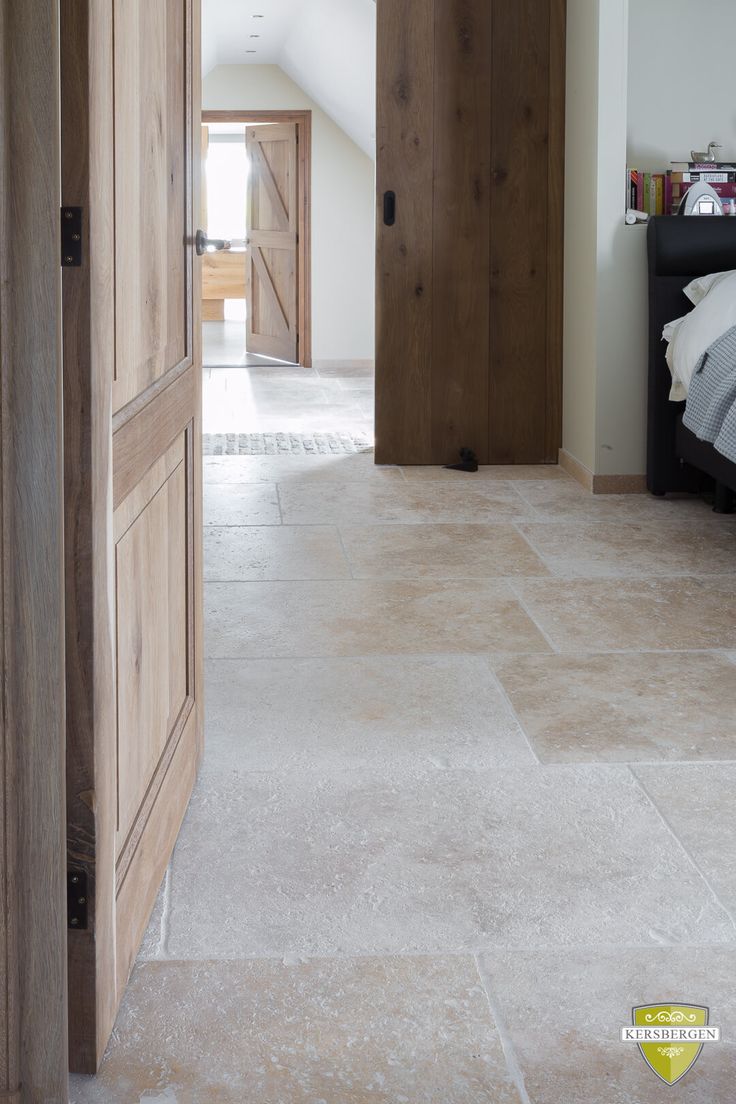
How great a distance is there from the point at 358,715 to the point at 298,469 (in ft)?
9.33

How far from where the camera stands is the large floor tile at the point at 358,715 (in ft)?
7.95

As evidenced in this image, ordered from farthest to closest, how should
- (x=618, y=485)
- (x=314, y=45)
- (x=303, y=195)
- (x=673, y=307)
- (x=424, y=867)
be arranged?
(x=303, y=195), (x=314, y=45), (x=618, y=485), (x=673, y=307), (x=424, y=867)

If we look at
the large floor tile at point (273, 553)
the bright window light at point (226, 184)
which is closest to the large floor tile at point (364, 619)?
the large floor tile at point (273, 553)

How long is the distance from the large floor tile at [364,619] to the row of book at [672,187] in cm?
211

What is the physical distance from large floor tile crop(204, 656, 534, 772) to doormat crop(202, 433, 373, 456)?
2.91 m

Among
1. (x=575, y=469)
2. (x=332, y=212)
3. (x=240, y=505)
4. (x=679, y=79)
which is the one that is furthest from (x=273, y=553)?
(x=332, y=212)

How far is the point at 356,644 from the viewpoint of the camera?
3121 millimetres

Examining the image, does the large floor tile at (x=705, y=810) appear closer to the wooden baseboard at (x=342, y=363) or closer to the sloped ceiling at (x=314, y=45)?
the sloped ceiling at (x=314, y=45)

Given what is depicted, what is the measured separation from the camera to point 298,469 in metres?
5.39

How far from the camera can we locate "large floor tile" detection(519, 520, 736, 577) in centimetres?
384

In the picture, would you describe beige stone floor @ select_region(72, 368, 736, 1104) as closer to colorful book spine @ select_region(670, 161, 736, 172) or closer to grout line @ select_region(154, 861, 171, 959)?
grout line @ select_region(154, 861, 171, 959)

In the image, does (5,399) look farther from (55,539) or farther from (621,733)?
(621,733)

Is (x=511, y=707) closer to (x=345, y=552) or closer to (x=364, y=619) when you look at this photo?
(x=364, y=619)

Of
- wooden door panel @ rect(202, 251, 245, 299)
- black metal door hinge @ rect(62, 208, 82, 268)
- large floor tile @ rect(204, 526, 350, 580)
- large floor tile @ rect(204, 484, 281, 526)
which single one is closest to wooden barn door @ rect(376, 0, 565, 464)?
large floor tile @ rect(204, 484, 281, 526)
